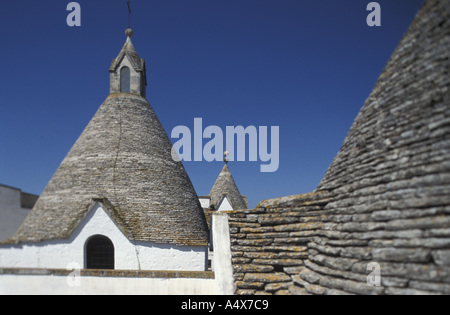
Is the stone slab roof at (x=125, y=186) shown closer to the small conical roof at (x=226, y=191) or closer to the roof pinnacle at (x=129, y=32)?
the roof pinnacle at (x=129, y=32)

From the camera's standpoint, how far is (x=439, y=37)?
3266 mm

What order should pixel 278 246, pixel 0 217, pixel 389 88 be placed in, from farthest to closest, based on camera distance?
pixel 0 217 < pixel 278 246 < pixel 389 88

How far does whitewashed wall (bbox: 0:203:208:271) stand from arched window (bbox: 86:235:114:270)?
0.95ft

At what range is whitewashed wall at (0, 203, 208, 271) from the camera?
33.0 ft

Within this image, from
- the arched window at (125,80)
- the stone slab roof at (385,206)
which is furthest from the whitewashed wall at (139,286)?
the arched window at (125,80)

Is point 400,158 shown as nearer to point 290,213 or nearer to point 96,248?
point 290,213

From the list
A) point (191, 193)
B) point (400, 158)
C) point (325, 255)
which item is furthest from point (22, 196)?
point (400, 158)

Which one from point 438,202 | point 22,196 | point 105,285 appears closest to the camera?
point 438,202

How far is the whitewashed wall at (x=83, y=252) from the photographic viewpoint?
33.0 feet

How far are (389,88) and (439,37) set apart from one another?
27.2 inches

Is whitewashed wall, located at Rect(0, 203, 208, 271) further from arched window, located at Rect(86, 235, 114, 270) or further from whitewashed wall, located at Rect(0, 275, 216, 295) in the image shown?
whitewashed wall, located at Rect(0, 275, 216, 295)

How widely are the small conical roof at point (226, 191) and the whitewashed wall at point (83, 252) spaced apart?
10.6 metres

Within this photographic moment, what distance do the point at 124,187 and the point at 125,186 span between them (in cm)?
5

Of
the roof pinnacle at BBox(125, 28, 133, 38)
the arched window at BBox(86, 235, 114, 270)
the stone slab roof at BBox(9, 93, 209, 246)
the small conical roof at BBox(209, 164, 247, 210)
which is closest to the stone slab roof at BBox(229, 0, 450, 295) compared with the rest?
the stone slab roof at BBox(9, 93, 209, 246)
